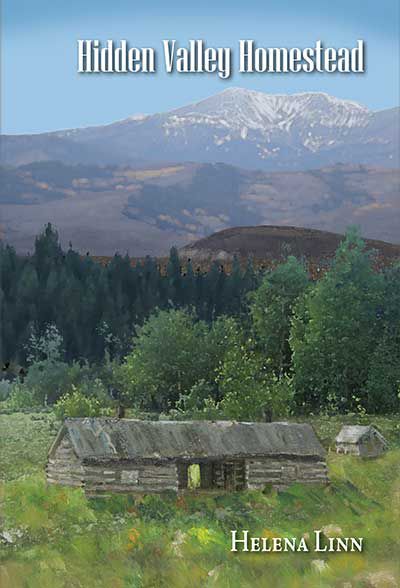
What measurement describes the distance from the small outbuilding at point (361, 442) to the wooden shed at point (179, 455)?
30.6ft

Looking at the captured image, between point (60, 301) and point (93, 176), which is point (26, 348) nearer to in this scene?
point (60, 301)

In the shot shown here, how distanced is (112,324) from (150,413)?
28.7 m

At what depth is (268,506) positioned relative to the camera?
34594mm

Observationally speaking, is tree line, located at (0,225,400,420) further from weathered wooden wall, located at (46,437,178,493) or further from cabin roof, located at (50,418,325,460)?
weathered wooden wall, located at (46,437,178,493)

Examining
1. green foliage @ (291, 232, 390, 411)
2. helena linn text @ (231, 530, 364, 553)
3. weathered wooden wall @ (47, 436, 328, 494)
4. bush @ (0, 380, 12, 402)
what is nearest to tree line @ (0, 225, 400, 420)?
green foliage @ (291, 232, 390, 411)

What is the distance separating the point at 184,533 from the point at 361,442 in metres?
19.2

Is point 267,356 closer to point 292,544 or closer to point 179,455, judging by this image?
point 179,455

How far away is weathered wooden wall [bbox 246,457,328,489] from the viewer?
35.8 meters

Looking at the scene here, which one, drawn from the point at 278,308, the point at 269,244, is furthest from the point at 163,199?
the point at 278,308

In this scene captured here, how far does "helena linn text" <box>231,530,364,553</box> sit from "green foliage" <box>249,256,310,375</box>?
44916 millimetres

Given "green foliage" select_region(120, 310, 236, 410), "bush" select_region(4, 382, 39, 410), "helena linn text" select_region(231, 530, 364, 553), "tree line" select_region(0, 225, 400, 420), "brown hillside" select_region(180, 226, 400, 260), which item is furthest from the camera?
"brown hillside" select_region(180, 226, 400, 260)

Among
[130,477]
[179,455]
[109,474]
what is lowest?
[130,477]

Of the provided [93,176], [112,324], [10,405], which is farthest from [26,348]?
[93,176]

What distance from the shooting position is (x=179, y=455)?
35406 millimetres
